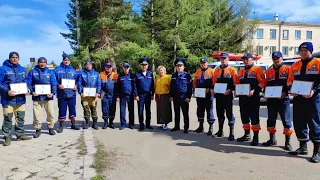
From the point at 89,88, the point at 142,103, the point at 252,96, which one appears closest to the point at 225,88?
the point at 252,96

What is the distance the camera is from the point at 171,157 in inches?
218

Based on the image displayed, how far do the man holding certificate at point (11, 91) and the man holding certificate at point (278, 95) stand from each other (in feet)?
19.1

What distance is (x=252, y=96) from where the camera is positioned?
638 centimetres

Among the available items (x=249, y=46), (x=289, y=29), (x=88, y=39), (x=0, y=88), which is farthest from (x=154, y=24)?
(x=289, y=29)

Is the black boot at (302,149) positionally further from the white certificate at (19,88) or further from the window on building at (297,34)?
the window on building at (297,34)

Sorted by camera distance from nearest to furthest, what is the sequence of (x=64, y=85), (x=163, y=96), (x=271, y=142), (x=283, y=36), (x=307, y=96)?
(x=307, y=96)
(x=271, y=142)
(x=64, y=85)
(x=163, y=96)
(x=283, y=36)

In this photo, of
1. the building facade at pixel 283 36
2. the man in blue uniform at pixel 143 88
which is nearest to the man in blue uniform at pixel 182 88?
the man in blue uniform at pixel 143 88

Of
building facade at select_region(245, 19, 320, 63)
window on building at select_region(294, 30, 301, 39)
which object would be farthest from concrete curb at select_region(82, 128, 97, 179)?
window on building at select_region(294, 30, 301, 39)

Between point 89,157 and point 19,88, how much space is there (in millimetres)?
2763

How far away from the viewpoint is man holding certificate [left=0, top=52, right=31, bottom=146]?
21.5 ft

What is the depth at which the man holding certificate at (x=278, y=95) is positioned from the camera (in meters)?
5.84

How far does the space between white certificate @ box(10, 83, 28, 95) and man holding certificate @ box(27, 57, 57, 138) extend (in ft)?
1.21

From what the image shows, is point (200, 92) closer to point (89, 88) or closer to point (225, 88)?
point (225, 88)

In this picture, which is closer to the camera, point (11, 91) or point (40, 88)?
point (11, 91)
